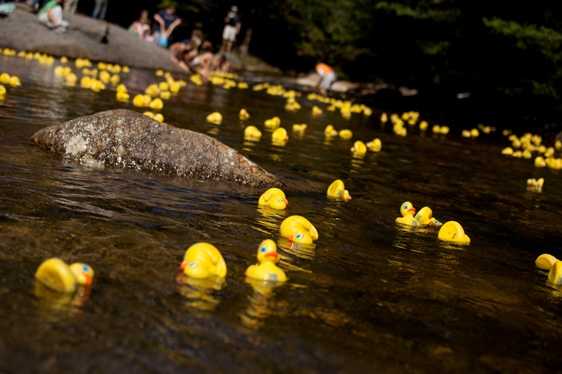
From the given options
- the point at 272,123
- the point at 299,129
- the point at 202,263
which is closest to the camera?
the point at 202,263

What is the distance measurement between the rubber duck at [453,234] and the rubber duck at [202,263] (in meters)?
3.43

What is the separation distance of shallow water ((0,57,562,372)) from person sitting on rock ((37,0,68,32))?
1557 cm

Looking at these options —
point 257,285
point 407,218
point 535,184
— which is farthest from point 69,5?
point 257,285

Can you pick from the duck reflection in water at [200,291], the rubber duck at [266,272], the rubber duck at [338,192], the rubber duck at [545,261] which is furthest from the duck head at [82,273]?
the rubber duck at [338,192]

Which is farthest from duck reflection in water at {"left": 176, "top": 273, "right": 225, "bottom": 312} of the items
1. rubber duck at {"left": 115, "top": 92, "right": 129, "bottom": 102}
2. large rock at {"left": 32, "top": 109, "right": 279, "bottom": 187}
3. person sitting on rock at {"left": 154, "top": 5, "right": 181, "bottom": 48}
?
person sitting on rock at {"left": 154, "top": 5, "right": 181, "bottom": 48}

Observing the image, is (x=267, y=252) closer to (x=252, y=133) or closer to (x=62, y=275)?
(x=62, y=275)

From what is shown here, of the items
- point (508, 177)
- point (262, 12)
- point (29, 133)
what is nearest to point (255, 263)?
point (29, 133)

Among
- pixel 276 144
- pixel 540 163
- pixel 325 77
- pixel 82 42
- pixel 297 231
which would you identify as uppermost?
pixel 325 77

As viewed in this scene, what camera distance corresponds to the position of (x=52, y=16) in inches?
1033

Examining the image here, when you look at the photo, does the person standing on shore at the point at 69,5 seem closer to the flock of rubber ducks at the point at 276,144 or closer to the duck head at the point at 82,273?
the flock of rubber ducks at the point at 276,144

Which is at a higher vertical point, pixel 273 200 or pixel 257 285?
pixel 273 200

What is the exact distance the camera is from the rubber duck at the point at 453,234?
8297 millimetres

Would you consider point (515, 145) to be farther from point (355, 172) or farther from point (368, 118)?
point (355, 172)

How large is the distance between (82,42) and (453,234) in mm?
21553
